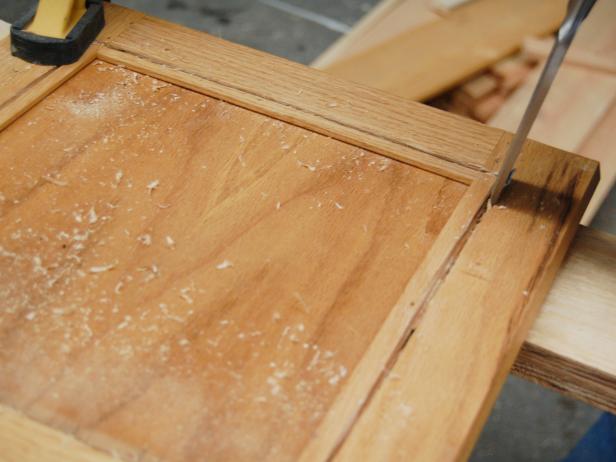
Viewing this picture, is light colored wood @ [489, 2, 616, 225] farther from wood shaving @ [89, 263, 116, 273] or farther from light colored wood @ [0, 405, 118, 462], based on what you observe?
light colored wood @ [0, 405, 118, 462]

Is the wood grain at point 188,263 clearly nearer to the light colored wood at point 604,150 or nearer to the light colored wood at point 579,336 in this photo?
the light colored wood at point 579,336

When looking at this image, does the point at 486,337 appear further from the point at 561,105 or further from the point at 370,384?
the point at 561,105

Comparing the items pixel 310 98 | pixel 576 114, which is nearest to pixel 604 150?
pixel 576 114

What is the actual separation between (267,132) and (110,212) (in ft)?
0.72

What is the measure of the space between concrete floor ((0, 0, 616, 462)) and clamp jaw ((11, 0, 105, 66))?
58.3 inches

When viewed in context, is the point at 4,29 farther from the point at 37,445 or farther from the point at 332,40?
the point at 332,40

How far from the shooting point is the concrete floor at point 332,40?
1.91 meters

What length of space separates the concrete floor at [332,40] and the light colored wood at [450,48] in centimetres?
51

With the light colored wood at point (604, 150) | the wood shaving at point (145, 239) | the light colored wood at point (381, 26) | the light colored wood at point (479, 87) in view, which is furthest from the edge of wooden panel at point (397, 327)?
the light colored wood at point (381, 26)

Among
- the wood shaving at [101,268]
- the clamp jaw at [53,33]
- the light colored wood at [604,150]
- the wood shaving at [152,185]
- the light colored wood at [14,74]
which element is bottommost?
the wood shaving at [101,268]

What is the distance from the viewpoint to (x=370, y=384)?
596mm

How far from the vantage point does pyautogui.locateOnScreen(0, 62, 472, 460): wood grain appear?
0.58 metres

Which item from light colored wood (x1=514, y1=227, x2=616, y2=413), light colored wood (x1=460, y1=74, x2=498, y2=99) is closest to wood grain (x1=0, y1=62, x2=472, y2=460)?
light colored wood (x1=514, y1=227, x2=616, y2=413)

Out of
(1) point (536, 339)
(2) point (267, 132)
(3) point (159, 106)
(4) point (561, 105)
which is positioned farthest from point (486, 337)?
(4) point (561, 105)
